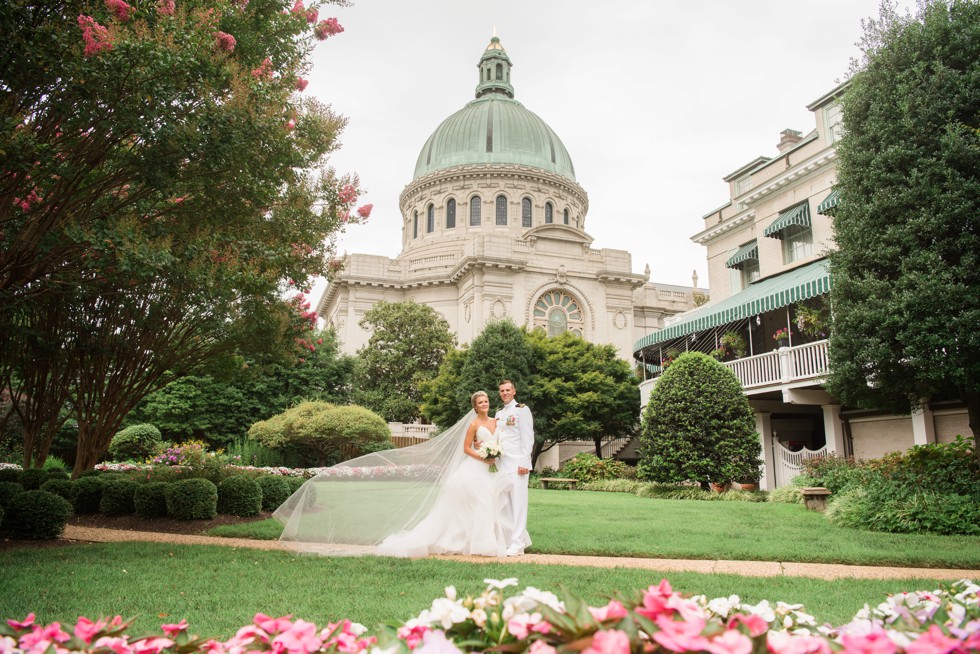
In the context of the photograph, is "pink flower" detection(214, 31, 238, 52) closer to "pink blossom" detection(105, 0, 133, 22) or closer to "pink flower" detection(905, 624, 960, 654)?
"pink blossom" detection(105, 0, 133, 22)

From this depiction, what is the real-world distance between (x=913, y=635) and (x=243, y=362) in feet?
48.5

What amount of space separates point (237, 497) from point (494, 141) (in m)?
53.7

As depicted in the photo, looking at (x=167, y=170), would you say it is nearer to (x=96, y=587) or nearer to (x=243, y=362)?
(x=96, y=587)

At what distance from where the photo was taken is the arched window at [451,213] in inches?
2402

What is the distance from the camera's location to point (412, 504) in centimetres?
936

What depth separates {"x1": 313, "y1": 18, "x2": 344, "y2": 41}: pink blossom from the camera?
1068cm

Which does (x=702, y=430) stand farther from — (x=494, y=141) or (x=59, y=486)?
(x=494, y=141)

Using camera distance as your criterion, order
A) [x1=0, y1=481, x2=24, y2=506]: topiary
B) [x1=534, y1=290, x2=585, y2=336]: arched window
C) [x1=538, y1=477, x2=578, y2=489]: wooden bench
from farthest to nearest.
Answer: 1. [x1=534, y1=290, x2=585, y2=336]: arched window
2. [x1=538, y1=477, x2=578, y2=489]: wooden bench
3. [x1=0, y1=481, x2=24, y2=506]: topiary

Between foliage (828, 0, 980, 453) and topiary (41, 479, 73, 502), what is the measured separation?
1397cm

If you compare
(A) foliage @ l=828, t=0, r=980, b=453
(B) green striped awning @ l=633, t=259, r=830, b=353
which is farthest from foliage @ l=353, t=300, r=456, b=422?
(A) foliage @ l=828, t=0, r=980, b=453

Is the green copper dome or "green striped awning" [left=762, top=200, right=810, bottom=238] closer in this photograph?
"green striped awning" [left=762, top=200, right=810, bottom=238]

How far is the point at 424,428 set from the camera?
133ft

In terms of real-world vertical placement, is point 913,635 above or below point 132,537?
above

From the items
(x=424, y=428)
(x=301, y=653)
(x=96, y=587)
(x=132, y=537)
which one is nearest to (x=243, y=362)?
(x=132, y=537)
